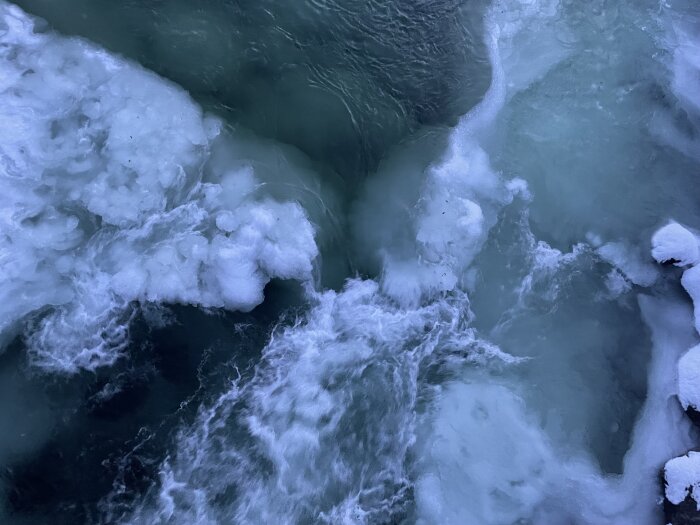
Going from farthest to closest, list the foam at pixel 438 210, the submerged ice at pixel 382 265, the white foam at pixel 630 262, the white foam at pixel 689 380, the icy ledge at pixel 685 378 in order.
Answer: the white foam at pixel 630 262 → the foam at pixel 438 210 → the white foam at pixel 689 380 → the icy ledge at pixel 685 378 → the submerged ice at pixel 382 265

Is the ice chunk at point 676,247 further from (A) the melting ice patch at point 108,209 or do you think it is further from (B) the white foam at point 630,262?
(A) the melting ice patch at point 108,209

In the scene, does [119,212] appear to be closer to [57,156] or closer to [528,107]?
[57,156]

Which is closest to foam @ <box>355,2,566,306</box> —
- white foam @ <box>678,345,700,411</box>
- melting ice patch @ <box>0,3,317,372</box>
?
melting ice patch @ <box>0,3,317,372</box>

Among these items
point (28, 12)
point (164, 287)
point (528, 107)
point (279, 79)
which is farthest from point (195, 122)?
point (528, 107)

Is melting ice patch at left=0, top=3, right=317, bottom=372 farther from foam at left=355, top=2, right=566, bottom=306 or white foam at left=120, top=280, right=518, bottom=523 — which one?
foam at left=355, top=2, right=566, bottom=306

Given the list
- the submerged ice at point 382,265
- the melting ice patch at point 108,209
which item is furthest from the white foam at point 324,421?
the melting ice patch at point 108,209

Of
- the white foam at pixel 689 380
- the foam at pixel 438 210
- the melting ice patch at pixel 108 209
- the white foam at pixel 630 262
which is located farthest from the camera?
the white foam at pixel 630 262

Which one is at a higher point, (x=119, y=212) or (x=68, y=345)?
(x=119, y=212)
